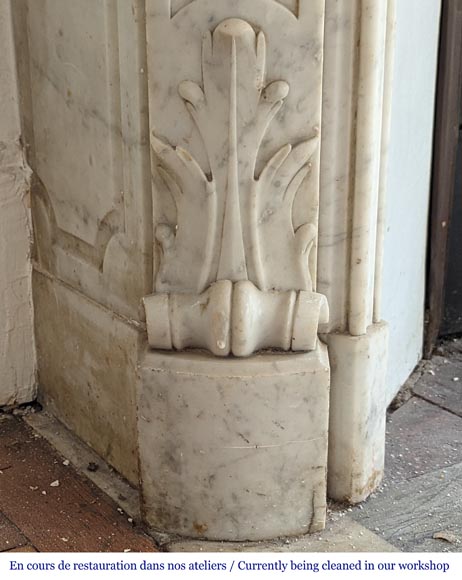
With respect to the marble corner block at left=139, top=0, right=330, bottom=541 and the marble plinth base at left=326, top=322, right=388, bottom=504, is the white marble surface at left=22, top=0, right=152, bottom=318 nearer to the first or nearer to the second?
the marble corner block at left=139, top=0, right=330, bottom=541

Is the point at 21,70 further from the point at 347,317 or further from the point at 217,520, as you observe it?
the point at 217,520

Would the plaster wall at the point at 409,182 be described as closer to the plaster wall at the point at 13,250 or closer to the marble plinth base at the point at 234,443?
the marble plinth base at the point at 234,443

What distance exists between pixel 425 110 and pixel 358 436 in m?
1.03

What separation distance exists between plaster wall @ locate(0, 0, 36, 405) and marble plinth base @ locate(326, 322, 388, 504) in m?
0.96

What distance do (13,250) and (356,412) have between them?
1.06m

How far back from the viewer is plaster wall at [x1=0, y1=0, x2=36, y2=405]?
262 centimetres

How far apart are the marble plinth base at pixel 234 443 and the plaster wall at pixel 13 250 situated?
0.71 metres

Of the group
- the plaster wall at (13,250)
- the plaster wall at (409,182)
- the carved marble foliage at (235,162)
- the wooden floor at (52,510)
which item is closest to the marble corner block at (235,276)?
the carved marble foliage at (235,162)

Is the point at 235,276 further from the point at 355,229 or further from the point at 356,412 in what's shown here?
the point at 356,412

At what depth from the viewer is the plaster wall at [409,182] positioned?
2551 millimetres

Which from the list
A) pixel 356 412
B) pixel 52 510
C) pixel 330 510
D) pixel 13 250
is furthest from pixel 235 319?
pixel 13 250

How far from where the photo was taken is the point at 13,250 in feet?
8.95

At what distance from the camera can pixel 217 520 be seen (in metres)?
2.25

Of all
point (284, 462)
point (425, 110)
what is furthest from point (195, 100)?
point (425, 110)
